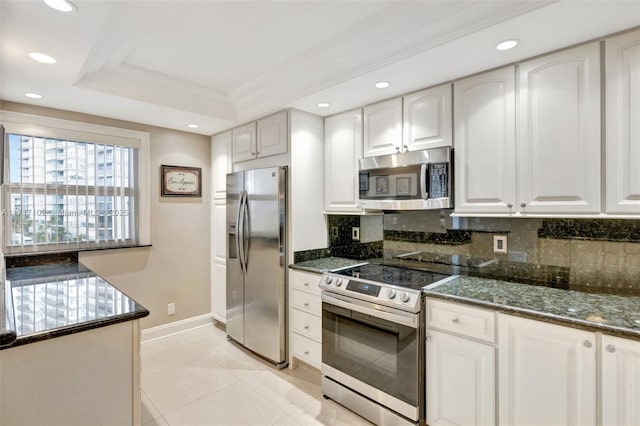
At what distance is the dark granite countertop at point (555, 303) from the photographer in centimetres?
139

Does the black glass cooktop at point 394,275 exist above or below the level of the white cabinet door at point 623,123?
below

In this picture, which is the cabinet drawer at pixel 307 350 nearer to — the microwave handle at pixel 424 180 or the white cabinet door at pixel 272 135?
the microwave handle at pixel 424 180

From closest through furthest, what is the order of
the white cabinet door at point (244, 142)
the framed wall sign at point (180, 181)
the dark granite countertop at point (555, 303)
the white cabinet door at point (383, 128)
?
the dark granite countertop at point (555, 303) → the white cabinet door at point (383, 128) → the white cabinet door at point (244, 142) → the framed wall sign at point (180, 181)

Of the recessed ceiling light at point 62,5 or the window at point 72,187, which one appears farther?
the window at point 72,187

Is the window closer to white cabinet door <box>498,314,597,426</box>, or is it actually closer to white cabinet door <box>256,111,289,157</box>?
white cabinet door <box>256,111,289,157</box>

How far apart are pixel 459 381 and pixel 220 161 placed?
300 cm

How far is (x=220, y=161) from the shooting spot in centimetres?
362

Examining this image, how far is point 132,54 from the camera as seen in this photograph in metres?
2.20

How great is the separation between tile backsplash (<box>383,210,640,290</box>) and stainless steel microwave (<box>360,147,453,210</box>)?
366mm

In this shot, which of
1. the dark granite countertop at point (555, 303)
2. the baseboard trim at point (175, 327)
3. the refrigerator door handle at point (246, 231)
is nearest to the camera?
the dark granite countertop at point (555, 303)

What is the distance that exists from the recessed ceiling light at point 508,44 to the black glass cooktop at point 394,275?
1.39m

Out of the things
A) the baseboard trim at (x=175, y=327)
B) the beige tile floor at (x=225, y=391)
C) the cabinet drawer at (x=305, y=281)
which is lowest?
the beige tile floor at (x=225, y=391)

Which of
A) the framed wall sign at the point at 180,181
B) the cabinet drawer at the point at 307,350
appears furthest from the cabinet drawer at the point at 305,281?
the framed wall sign at the point at 180,181

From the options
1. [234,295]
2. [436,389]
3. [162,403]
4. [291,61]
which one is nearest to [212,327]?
[234,295]
